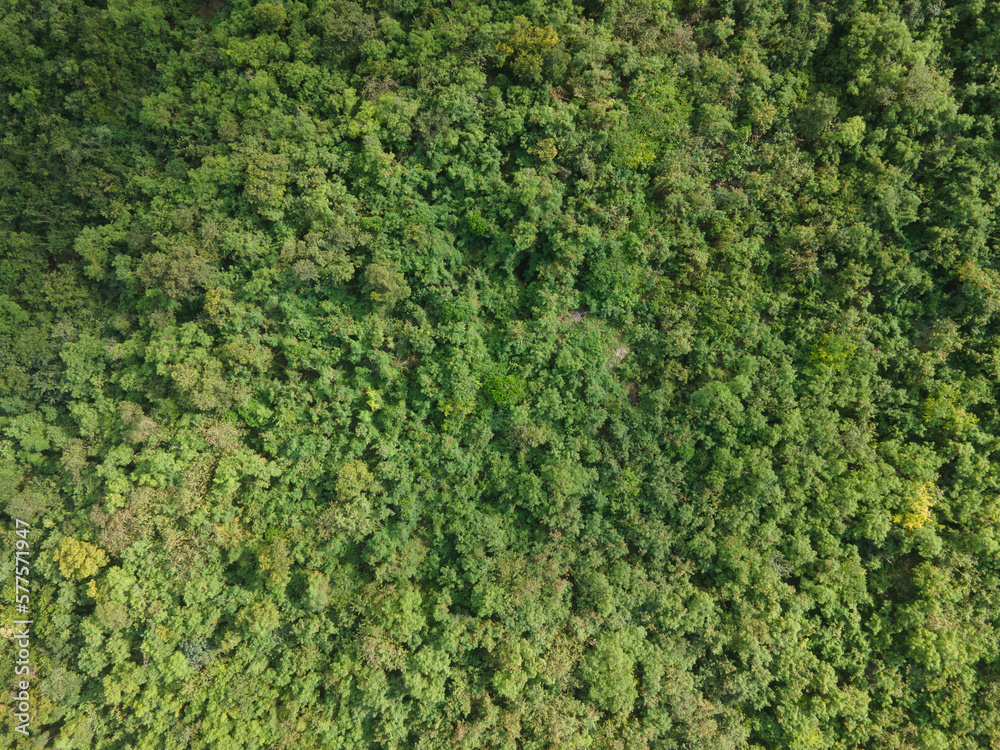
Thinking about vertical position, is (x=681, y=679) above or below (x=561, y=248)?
below

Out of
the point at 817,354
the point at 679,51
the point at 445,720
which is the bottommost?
the point at 445,720

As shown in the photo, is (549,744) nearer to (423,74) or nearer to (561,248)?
(561,248)

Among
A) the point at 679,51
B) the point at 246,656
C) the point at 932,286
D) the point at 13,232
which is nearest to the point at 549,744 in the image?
the point at 246,656

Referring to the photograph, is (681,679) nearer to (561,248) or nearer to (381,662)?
(381,662)

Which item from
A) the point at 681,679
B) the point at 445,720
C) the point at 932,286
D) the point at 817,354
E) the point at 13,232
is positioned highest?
the point at 932,286

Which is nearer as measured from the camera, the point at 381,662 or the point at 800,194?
the point at 381,662

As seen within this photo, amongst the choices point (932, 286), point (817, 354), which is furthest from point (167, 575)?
point (932, 286)
